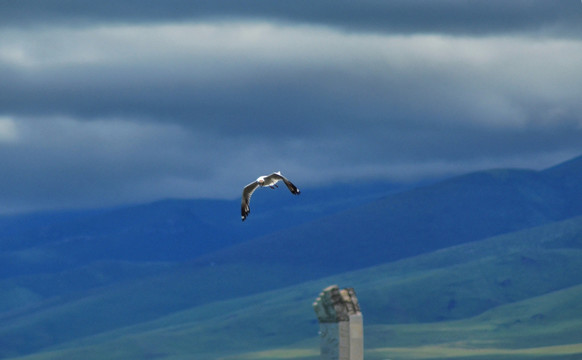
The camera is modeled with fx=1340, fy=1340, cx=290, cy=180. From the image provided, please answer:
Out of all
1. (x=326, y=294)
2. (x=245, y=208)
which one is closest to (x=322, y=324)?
(x=326, y=294)

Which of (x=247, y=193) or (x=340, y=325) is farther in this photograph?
(x=340, y=325)

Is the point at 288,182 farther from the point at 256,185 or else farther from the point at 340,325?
the point at 340,325

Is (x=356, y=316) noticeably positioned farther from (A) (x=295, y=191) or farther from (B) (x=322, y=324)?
(A) (x=295, y=191)

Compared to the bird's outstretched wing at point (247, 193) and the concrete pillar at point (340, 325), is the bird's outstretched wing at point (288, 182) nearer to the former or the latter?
the bird's outstretched wing at point (247, 193)

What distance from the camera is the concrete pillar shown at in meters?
53.7

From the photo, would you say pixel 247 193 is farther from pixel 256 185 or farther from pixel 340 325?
pixel 340 325

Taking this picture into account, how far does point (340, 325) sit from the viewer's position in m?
54.2

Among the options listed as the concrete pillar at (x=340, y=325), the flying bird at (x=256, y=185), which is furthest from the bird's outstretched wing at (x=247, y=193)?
the concrete pillar at (x=340, y=325)

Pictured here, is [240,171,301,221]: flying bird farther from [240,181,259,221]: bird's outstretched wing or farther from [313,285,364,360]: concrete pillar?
[313,285,364,360]: concrete pillar

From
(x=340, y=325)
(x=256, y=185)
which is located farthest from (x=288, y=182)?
(x=340, y=325)

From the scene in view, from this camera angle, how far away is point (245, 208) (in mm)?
45688

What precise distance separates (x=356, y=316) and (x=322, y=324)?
174 cm

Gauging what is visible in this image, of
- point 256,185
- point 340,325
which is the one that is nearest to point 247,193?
point 256,185

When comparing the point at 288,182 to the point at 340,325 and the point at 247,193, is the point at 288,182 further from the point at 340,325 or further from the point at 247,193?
the point at 340,325
